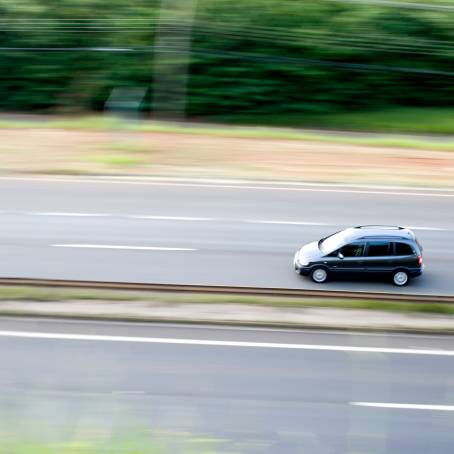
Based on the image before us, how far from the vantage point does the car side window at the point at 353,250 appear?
13531mm

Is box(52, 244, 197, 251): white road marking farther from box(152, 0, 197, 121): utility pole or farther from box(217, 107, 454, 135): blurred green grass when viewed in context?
box(217, 107, 454, 135): blurred green grass

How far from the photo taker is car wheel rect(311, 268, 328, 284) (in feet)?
44.1

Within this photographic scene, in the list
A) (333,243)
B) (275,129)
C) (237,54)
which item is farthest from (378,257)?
(237,54)

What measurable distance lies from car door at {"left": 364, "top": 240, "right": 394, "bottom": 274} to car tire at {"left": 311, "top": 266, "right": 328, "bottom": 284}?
2.13 ft

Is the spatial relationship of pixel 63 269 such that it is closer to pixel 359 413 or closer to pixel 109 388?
pixel 109 388

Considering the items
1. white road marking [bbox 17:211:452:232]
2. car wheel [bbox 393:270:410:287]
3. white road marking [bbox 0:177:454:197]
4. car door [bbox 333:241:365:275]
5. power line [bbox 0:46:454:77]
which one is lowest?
white road marking [bbox 0:177:454:197]

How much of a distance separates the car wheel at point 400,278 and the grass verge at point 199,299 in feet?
3.48

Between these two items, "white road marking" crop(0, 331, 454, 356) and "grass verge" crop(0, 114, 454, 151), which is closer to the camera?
"white road marking" crop(0, 331, 454, 356)

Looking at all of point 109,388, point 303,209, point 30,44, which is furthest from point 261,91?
point 109,388

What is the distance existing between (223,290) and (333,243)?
2.20 m

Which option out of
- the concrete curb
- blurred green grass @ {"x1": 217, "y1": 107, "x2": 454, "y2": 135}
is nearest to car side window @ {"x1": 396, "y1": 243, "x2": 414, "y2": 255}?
the concrete curb

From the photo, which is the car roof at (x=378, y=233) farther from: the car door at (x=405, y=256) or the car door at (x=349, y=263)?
the car door at (x=349, y=263)

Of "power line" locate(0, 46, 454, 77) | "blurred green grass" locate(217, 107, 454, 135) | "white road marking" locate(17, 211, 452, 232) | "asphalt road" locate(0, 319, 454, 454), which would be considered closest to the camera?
"asphalt road" locate(0, 319, 454, 454)

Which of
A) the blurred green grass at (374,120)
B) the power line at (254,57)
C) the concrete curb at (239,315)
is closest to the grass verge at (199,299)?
the concrete curb at (239,315)
